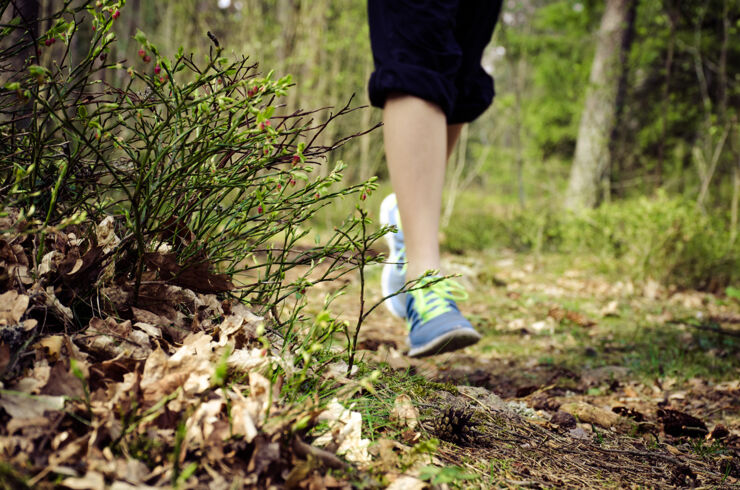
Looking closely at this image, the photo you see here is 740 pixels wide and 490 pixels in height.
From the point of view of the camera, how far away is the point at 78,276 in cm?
109

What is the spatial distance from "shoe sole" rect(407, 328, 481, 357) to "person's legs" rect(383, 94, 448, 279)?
0.31m

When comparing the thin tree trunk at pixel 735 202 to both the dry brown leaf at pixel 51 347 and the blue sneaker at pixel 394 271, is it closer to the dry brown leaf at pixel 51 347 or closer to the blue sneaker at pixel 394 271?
the blue sneaker at pixel 394 271

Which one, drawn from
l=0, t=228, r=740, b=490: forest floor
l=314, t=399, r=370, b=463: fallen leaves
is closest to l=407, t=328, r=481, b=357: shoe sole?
l=0, t=228, r=740, b=490: forest floor

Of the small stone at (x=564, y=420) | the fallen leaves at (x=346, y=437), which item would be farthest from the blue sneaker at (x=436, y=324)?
the fallen leaves at (x=346, y=437)

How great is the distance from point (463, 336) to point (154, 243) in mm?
1067

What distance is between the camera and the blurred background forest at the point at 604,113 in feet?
14.7

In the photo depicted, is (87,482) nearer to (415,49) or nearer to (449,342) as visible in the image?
(449,342)

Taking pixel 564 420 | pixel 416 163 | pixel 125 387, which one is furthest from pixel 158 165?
pixel 564 420

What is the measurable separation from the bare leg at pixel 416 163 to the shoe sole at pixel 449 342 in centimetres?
32

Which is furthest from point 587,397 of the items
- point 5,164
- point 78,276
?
point 5,164

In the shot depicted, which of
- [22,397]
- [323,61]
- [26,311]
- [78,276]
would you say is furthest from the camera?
[323,61]

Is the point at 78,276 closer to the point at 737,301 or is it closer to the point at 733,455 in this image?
the point at 733,455

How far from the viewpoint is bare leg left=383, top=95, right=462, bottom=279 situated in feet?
6.57

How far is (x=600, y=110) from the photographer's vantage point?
8.20m
